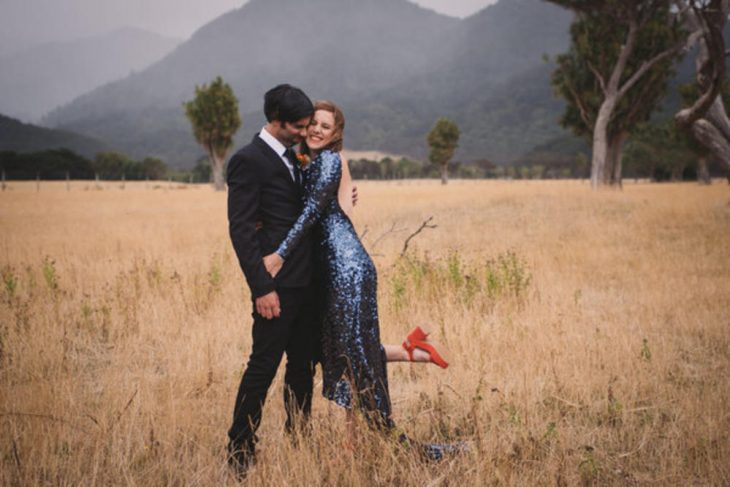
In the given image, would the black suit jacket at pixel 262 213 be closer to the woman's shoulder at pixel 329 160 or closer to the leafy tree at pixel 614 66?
the woman's shoulder at pixel 329 160

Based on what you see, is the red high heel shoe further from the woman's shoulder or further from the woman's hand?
the woman's shoulder

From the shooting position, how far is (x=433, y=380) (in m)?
4.24

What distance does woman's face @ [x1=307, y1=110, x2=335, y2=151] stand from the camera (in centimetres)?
278

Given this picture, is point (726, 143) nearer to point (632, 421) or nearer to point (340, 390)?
point (632, 421)

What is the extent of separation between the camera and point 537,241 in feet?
36.8

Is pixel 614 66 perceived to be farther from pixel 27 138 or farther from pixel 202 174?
pixel 27 138

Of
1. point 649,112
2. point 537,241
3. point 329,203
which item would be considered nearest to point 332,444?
point 329,203

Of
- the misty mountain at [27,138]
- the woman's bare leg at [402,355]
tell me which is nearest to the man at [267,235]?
the woman's bare leg at [402,355]

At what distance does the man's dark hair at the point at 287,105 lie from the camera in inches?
102

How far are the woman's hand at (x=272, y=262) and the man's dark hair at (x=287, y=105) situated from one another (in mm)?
797

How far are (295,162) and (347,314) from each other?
1016mm

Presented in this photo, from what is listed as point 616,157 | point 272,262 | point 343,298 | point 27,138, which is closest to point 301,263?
point 272,262

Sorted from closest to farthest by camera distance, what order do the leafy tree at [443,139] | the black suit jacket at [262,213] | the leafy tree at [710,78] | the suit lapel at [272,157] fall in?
the black suit jacket at [262,213], the suit lapel at [272,157], the leafy tree at [710,78], the leafy tree at [443,139]

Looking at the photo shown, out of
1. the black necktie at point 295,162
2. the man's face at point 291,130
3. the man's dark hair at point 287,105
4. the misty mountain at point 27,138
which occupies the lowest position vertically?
the black necktie at point 295,162
